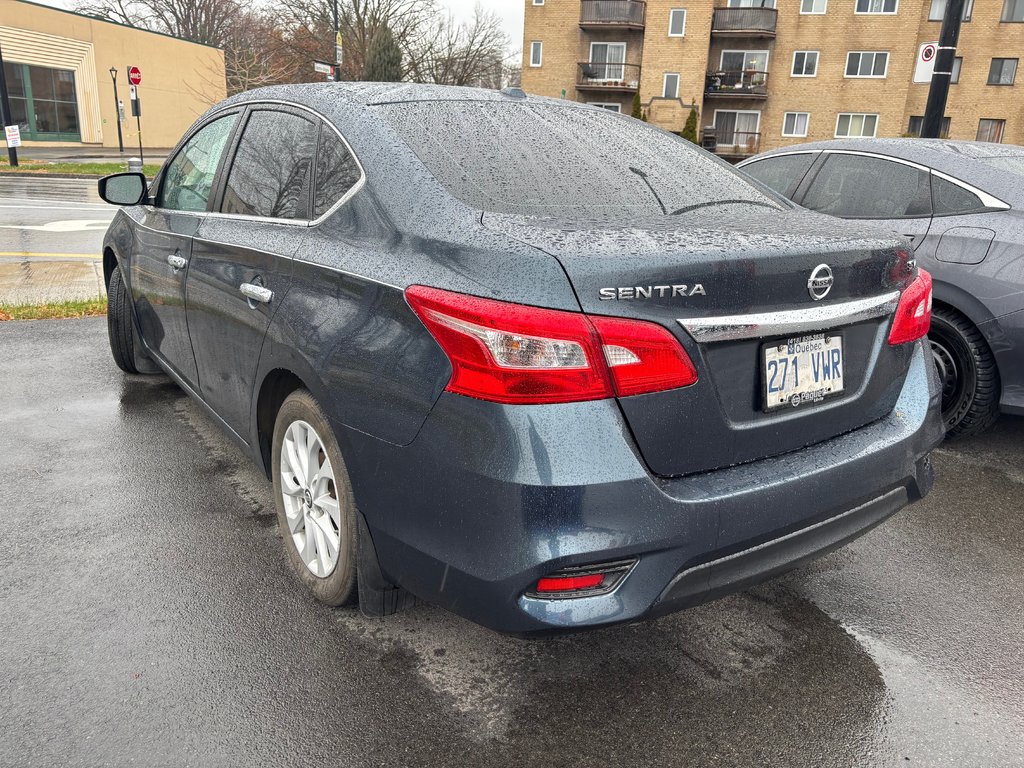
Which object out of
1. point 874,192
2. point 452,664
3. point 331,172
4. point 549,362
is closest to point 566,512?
point 549,362

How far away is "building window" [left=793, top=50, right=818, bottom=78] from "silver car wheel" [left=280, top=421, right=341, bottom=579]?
4368 centimetres

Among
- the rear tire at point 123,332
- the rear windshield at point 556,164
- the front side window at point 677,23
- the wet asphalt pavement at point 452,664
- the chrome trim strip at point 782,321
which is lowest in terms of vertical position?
the wet asphalt pavement at point 452,664

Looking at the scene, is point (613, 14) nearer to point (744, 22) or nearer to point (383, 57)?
point (744, 22)

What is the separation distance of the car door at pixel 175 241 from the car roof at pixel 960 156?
3709mm

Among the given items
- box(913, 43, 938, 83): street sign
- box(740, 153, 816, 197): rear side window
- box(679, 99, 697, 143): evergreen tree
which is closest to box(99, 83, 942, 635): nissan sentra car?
box(740, 153, 816, 197): rear side window

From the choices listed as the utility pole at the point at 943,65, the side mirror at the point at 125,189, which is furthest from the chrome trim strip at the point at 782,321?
the utility pole at the point at 943,65

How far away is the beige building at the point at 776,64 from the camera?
3834 cm

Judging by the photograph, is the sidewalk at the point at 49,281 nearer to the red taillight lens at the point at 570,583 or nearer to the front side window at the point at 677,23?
the red taillight lens at the point at 570,583

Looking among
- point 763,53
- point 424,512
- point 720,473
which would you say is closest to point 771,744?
point 720,473

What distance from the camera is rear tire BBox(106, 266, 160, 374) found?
480 centimetres

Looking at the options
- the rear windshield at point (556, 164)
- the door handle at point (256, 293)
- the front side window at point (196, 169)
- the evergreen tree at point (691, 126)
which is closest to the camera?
the rear windshield at point (556, 164)

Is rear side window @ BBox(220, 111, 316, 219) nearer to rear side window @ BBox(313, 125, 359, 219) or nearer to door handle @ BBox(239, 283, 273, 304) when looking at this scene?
rear side window @ BBox(313, 125, 359, 219)

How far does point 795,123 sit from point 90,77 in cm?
3509

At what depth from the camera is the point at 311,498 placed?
103 inches
